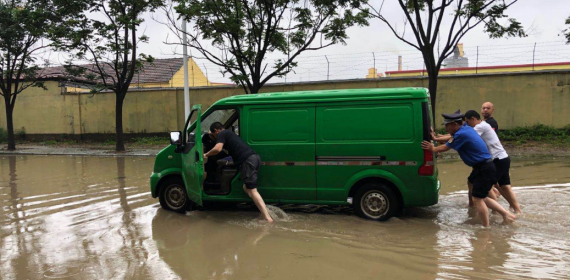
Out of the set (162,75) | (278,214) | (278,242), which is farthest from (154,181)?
(162,75)

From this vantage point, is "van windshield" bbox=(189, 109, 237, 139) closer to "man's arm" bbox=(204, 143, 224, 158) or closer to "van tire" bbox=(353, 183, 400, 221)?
"man's arm" bbox=(204, 143, 224, 158)

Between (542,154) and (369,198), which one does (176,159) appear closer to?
(369,198)

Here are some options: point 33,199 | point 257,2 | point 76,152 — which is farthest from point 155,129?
point 33,199

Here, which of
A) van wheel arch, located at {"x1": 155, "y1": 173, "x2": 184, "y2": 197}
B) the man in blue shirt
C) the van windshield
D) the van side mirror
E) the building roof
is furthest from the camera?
the building roof

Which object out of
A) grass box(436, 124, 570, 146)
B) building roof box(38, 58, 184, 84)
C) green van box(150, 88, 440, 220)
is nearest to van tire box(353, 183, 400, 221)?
green van box(150, 88, 440, 220)

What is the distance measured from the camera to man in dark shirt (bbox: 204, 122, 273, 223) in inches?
249

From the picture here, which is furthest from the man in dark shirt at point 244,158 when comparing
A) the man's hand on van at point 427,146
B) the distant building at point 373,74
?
the distant building at point 373,74

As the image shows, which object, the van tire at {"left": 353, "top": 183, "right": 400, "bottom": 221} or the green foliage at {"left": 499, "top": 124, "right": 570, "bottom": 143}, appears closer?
the van tire at {"left": 353, "top": 183, "right": 400, "bottom": 221}

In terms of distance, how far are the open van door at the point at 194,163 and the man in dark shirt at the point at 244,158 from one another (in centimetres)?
22

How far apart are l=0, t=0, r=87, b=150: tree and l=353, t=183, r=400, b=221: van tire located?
1630 cm

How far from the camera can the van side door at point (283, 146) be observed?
6414 mm

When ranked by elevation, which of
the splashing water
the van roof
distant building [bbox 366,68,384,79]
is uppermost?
distant building [bbox 366,68,384,79]

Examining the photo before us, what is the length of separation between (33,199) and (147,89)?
15.3m

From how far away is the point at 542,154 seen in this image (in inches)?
553
